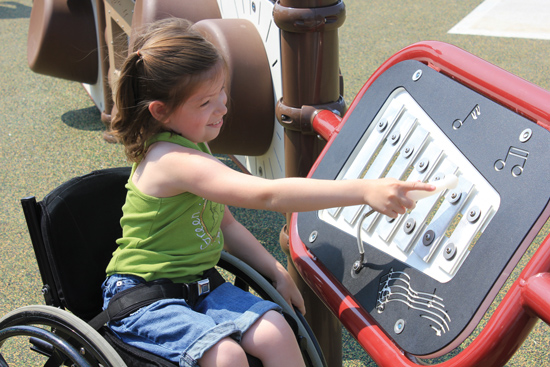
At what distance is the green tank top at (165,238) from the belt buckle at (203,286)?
3cm

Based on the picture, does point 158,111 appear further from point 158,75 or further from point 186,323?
point 186,323

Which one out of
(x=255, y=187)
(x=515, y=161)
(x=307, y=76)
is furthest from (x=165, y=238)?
(x=515, y=161)

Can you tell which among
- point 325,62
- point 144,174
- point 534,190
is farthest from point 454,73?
point 144,174

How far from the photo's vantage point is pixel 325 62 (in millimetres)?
1484

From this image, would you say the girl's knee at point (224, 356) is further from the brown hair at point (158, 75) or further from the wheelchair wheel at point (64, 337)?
the brown hair at point (158, 75)

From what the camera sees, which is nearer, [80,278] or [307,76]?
[80,278]

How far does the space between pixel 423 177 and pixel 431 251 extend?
0.49 feet

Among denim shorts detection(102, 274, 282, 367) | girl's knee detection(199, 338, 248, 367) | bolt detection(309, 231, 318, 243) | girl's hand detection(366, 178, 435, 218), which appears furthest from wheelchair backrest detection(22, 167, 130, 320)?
girl's hand detection(366, 178, 435, 218)

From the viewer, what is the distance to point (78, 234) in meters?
1.39

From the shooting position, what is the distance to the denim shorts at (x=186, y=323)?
115 centimetres

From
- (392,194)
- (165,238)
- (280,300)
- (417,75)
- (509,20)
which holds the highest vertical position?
(417,75)

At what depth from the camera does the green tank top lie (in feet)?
4.38

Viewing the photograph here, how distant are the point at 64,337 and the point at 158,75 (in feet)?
2.06

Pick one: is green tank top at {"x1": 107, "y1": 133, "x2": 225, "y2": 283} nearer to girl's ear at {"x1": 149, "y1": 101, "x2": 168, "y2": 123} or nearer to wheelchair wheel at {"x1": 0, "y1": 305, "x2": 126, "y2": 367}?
girl's ear at {"x1": 149, "y1": 101, "x2": 168, "y2": 123}
